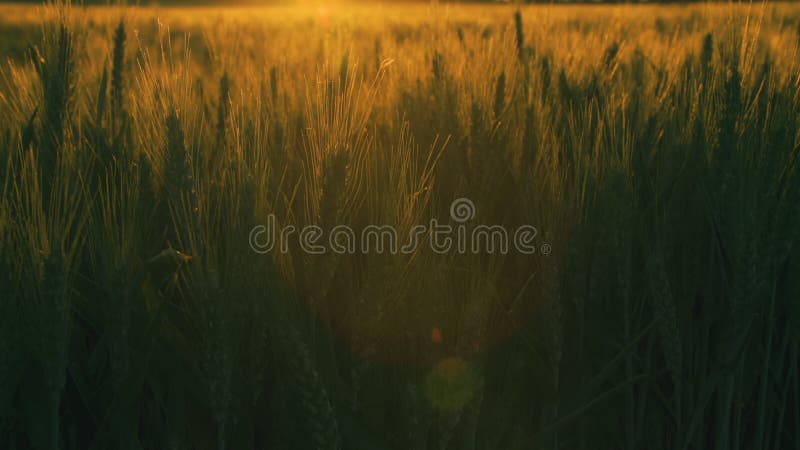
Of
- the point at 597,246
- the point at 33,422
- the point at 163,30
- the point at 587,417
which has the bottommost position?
the point at 587,417

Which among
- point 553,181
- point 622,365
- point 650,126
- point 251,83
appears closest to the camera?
point 553,181

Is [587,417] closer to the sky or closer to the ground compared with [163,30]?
closer to the ground

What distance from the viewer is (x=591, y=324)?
0.91 m

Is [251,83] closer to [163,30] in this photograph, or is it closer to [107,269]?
[163,30]

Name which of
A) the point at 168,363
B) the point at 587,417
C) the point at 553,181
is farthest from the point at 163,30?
the point at 587,417

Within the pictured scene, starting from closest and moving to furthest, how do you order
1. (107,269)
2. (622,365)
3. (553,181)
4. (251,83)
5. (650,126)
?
(107,269)
(553,181)
(622,365)
(650,126)
(251,83)

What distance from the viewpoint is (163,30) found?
0.93 metres

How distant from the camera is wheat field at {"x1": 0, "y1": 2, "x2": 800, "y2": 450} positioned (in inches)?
29.0

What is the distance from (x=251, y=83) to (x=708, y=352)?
1188 millimetres

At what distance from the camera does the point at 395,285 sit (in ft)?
2.51

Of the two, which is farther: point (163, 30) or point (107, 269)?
point (163, 30)

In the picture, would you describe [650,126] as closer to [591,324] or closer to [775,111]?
[775,111]

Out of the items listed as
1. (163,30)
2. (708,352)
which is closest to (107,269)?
(163,30)

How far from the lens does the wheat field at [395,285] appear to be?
738mm
